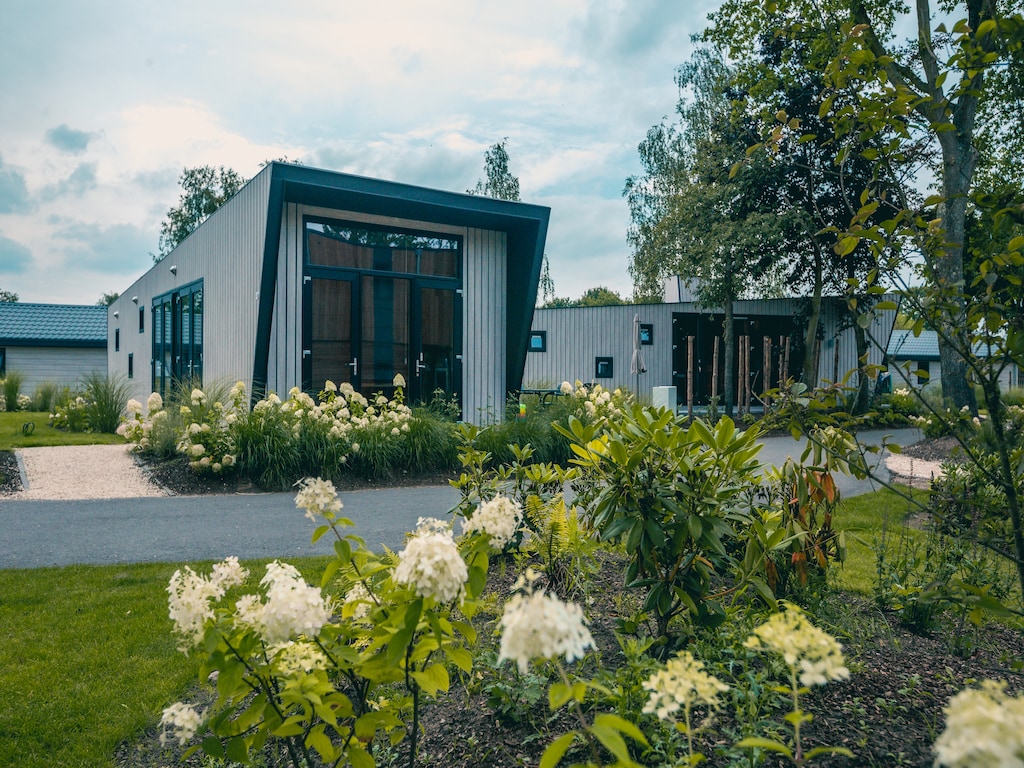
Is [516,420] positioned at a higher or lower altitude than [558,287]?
lower

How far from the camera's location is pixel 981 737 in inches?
24.9

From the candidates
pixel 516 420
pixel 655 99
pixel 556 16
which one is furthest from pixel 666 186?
pixel 556 16

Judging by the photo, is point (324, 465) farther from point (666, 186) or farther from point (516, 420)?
point (666, 186)

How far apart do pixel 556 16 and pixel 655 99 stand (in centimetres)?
2017

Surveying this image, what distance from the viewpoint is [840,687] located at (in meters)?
2.08

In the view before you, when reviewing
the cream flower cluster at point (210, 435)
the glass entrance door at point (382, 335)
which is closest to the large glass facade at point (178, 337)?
the glass entrance door at point (382, 335)

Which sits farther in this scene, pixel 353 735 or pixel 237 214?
pixel 237 214

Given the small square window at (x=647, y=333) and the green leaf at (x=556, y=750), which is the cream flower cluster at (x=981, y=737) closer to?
the green leaf at (x=556, y=750)

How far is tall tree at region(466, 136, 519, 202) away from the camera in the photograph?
81.8ft

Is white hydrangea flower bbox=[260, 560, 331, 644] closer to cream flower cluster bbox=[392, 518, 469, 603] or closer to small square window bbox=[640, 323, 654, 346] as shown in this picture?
cream flower cluster bbox=[392, 518, 469, 603]

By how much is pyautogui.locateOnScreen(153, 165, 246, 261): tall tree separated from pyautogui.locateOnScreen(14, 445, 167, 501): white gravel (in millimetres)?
23365

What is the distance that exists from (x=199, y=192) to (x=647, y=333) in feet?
73.6

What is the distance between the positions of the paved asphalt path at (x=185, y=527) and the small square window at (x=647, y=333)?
40.9ft

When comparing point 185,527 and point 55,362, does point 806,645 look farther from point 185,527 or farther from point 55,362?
point 55,362
